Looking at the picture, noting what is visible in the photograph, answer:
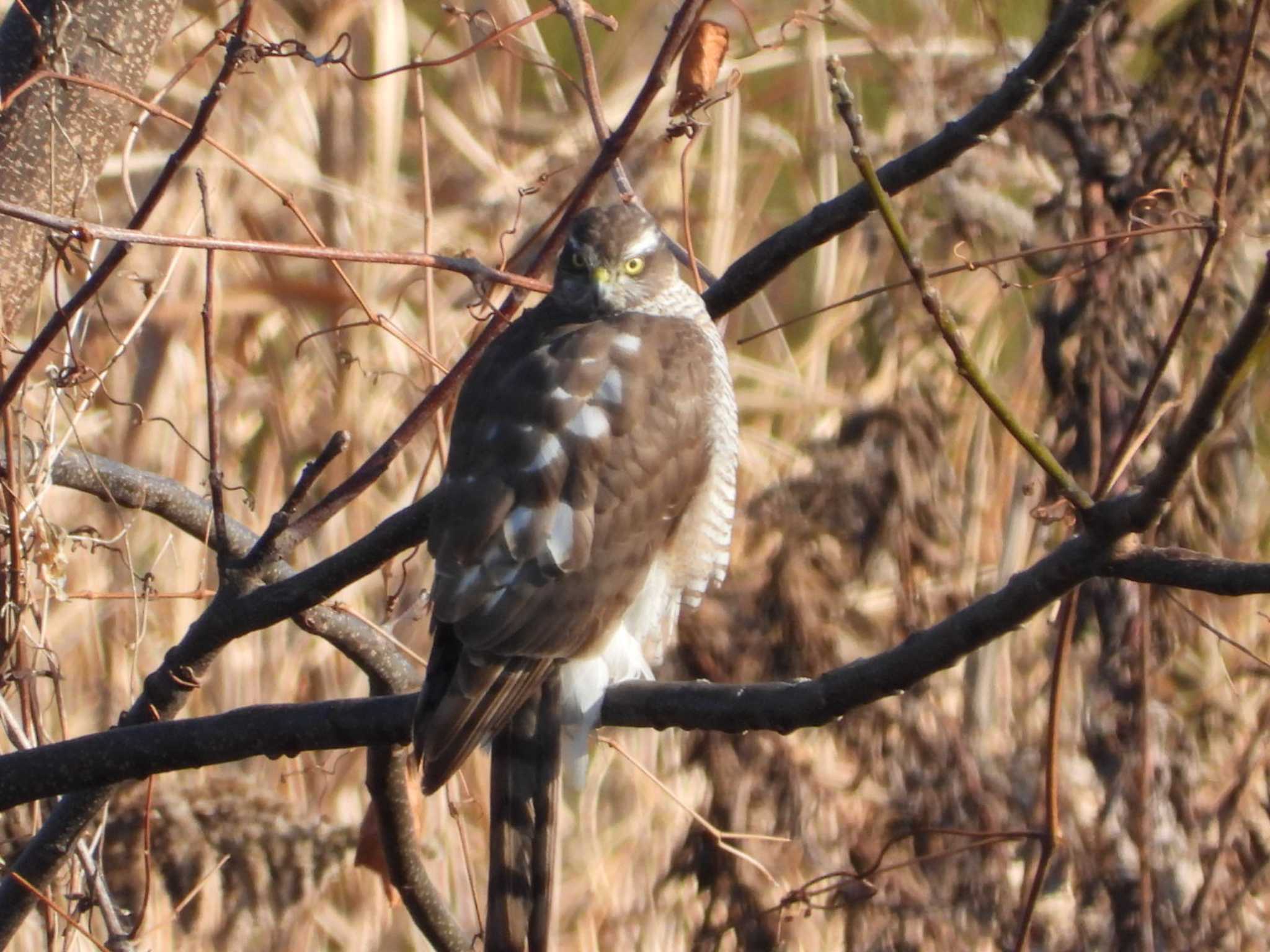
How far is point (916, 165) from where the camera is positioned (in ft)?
7.41

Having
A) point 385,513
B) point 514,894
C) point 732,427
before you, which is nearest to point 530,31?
point 385,513

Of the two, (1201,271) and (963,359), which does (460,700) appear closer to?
(963,359)

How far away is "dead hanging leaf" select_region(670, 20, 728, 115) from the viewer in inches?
93.9

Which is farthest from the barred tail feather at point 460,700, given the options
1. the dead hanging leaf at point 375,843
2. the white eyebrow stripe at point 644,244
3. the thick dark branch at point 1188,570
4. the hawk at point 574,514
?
the thick dark branch at point 1188,570

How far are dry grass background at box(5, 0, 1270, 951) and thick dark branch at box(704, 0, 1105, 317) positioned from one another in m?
0.62

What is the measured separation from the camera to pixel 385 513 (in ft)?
15.5

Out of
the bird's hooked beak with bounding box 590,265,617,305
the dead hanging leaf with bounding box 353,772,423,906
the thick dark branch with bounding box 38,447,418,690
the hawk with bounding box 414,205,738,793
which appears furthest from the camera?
the bird's hooked beak with bounding box 590,265,617,305

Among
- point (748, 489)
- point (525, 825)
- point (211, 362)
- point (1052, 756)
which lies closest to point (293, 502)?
point (211, 362)

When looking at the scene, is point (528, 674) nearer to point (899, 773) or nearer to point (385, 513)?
point (899, 773)

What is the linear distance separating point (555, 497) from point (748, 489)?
2.36 meters

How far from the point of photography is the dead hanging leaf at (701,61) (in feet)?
7.82

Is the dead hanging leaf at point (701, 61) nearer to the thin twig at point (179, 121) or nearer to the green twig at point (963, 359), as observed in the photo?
the thin twig at point (179, 121)

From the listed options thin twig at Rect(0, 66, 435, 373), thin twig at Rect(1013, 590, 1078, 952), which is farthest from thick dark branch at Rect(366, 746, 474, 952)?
thin twig at Rect(1013, 590, 1078, 952)

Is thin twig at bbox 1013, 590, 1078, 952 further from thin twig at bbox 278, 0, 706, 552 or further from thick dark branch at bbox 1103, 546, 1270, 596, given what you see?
thin twig at bbox 278, 0, 706, 552
